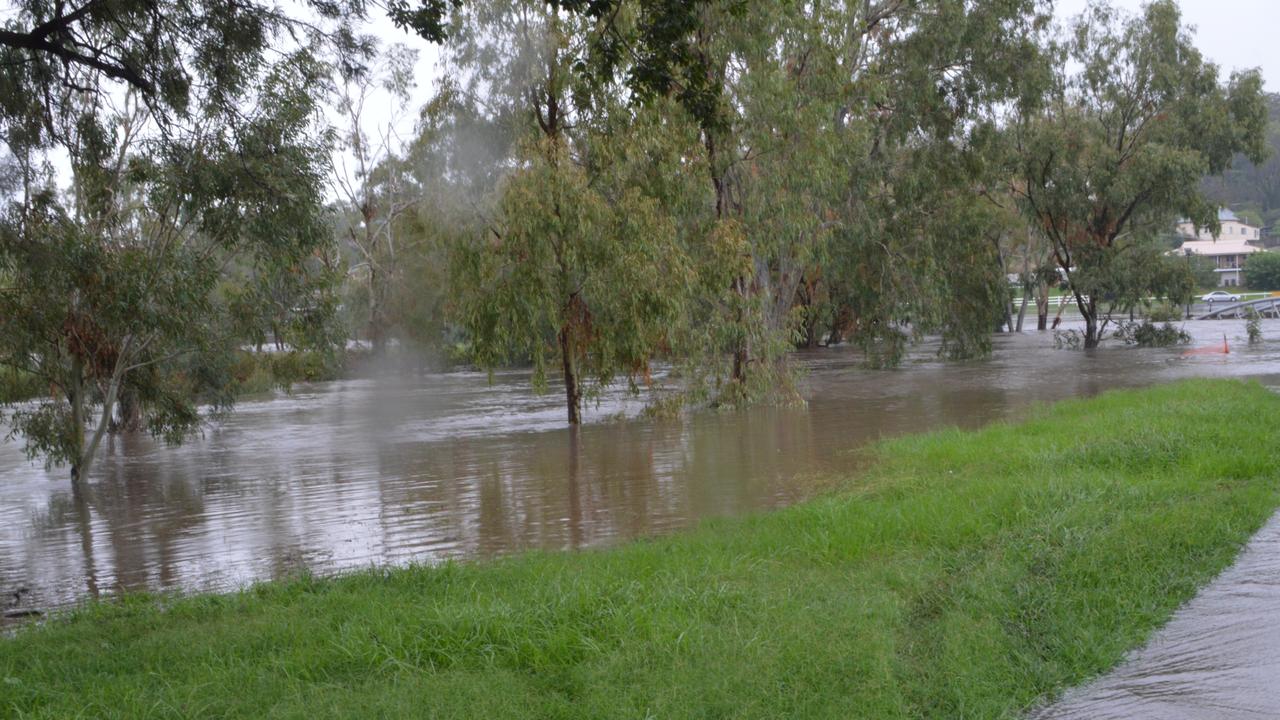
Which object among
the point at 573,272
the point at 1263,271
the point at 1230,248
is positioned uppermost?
the point at 1230,248

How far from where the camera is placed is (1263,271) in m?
83.5

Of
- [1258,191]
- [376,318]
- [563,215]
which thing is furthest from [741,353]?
[1258,191]

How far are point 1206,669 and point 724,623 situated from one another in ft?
8.27

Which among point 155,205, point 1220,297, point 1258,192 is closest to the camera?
point 155,205

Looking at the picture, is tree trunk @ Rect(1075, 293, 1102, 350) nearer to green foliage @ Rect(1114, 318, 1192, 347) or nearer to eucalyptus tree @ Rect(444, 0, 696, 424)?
A: green foliage @ Rect(1114, 318, 1192, 347)

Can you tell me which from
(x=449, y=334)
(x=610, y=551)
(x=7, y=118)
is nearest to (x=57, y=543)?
(x=7, y=118)

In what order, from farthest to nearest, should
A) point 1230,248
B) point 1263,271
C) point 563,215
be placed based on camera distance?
point 1230,248 → point 1263,271 → point 563,215

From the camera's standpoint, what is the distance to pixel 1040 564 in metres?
7.76

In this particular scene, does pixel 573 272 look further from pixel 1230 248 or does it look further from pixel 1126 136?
pixel 1230 248

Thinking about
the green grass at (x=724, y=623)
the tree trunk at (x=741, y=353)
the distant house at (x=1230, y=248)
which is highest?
the distant house at (x=1230, y=248)

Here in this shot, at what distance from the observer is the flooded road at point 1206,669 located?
5.56 metres

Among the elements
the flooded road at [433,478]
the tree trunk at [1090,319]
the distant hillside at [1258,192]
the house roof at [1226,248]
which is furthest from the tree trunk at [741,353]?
the distant hillside at [1258,192]

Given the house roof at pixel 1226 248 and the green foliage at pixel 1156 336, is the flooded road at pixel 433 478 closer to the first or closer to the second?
the green foliage at pixel 1156 336

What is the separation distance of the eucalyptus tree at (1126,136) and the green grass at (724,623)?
28.1m
